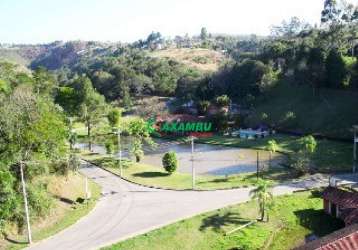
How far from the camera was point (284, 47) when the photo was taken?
93312 millimetres

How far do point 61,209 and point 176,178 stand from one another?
518 inches

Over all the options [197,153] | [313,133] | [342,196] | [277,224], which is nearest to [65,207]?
[277,224]

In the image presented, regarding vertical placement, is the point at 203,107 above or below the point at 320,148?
above

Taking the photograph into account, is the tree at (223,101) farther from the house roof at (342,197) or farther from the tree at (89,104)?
the house roof at (342,197)

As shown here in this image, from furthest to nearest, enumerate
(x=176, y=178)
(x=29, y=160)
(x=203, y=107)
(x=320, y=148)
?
(x=203, y=107) < (x=320, y=148) < (x=176, y=178) < (x=29, y=160)

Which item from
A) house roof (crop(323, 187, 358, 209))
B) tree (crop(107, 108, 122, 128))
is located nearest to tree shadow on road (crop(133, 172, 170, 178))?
tree (crop(107, 108, 122, 128))

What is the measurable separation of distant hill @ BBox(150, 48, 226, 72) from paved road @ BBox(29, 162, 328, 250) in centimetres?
9062

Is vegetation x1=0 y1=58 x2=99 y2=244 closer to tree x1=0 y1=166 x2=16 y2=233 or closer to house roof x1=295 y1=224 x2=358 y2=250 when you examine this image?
tree x1=0 y1=166 x2=16 y2=233

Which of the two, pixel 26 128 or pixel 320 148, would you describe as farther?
pixel 320 148

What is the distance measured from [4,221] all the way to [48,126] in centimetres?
814

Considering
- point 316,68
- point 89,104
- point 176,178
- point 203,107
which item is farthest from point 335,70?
point 89,104

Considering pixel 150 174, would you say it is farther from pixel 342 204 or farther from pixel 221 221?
pixel 342 204

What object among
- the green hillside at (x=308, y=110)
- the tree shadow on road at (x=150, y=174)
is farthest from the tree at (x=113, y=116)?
the green hillside at (x=308, y=110)

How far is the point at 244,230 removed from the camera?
32844 millimetres
